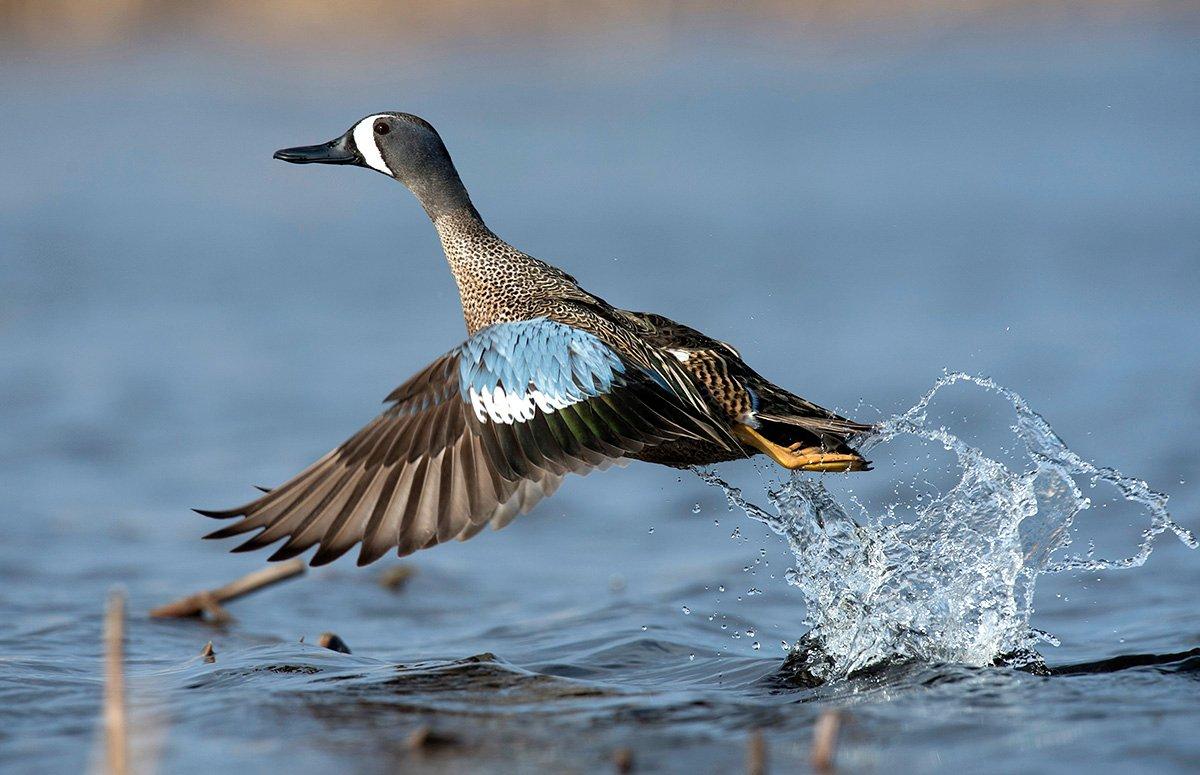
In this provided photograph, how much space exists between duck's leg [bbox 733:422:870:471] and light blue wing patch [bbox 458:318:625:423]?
493mm

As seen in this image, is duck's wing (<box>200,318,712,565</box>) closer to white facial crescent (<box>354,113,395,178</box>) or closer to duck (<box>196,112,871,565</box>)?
duck (<box>196,112,871,565</box>)

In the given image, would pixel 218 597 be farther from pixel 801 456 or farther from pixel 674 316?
pixel 674 316

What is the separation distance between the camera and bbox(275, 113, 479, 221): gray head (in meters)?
5.85

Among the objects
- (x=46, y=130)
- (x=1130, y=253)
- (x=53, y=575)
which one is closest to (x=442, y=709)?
(x=53, y=575)

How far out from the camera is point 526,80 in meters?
17.2

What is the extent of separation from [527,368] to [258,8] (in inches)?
608

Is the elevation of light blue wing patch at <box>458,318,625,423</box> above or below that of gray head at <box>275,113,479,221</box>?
below

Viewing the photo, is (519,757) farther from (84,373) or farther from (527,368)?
(84,373)

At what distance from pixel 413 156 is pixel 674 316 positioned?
4870mm

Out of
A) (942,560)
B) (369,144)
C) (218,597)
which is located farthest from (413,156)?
(942,560)

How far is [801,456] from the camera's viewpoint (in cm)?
489

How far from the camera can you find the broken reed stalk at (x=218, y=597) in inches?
231

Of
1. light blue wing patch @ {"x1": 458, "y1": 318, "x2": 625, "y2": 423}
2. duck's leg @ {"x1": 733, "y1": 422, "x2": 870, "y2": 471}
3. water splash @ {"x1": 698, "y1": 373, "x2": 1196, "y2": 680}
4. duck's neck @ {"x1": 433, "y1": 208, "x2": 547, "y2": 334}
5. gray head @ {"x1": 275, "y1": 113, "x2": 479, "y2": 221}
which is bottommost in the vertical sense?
water splash @ {"x1": 698, "y1": 373, "x2": 1196, "y2": 680}

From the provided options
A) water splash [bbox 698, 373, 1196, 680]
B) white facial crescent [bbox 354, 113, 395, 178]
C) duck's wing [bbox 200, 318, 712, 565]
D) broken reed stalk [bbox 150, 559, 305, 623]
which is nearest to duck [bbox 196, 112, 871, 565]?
duck's wing [bbox 200, 318, 712, 565]
